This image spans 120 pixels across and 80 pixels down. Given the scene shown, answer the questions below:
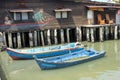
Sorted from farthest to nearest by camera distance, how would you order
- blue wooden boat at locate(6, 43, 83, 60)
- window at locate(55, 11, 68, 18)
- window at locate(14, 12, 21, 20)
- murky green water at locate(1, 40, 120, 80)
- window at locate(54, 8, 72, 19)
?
1. window at locate(55, 11, 68, 18)
2. window at locate(54, 8, 72, 19)
3. window at locate(14, 12, 21, 20)
4. blue wooden boat at locate(6, 43, 83, 60)
5. murky green water at locate(1, 40, 120, 80)

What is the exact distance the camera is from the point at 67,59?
73.2ft

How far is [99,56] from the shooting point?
23344mm

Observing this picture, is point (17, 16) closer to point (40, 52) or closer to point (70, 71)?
point (40, 52)

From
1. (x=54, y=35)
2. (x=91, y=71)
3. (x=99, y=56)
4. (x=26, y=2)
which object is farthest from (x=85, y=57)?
(x=26, y=2)

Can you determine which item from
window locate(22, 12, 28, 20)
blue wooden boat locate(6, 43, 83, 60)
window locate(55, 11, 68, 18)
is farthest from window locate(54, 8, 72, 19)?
blue wooden boat locate(6, 43, 83, 60)

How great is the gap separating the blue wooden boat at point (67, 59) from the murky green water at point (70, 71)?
0.30 m

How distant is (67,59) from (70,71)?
215 centimetres

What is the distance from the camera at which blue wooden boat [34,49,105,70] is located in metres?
20.2

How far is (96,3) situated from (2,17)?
35.9ft

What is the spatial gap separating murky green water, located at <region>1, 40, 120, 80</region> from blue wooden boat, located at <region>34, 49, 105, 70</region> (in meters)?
0.30

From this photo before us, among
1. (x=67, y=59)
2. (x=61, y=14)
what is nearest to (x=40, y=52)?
(x=67, y=59)

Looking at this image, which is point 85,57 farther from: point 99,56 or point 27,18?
point 27,18

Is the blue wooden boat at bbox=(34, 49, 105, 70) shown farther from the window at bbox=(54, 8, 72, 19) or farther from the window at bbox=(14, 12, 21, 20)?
the window at bbox=(14, 12, 21, 20)

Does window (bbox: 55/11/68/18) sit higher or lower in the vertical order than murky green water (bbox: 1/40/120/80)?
higher
